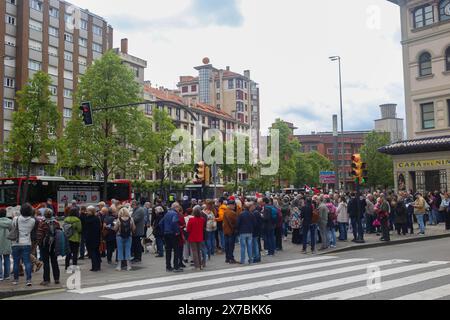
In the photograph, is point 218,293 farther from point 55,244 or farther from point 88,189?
point 88,189

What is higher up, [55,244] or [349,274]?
[55,244]

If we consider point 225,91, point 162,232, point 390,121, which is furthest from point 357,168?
point 390,121

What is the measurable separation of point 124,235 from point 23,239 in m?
2.80

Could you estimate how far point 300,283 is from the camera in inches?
405

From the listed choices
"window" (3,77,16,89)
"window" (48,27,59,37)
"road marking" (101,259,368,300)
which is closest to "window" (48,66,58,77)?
"window" (48,27,59,37)

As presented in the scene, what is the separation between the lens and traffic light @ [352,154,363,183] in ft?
59.7

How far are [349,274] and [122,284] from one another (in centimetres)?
519

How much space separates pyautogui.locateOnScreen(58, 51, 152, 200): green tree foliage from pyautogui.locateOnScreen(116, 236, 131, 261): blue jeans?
26511 millimetres

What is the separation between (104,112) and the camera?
39312 mm

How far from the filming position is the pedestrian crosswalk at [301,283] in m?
8.96

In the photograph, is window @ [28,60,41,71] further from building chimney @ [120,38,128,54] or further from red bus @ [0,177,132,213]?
red bus @ [0,177,132,213]

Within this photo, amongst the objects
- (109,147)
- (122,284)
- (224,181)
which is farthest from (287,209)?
(224,181)

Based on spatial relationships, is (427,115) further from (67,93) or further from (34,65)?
(67,93)
